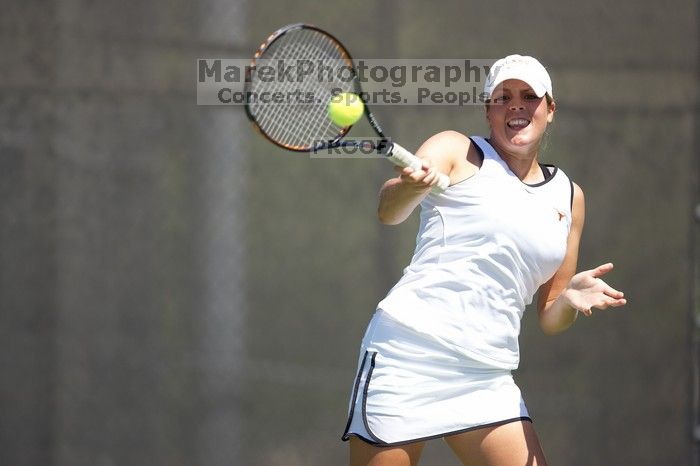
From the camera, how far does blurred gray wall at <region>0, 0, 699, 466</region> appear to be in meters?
3.69

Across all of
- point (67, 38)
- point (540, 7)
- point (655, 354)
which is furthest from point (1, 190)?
point (655, 354)

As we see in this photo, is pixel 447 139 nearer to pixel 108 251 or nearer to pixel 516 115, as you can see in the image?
pixel 516 115

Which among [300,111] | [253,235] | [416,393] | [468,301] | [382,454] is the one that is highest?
[300,111]

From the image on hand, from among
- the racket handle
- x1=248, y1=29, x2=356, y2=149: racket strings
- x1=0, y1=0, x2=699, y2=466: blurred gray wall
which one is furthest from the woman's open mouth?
x1=0, y1=0, x2=699, y2=466: blurred gray wall

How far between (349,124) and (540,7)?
71.2 inches

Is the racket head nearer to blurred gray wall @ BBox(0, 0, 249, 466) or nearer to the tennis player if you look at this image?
the tennis player

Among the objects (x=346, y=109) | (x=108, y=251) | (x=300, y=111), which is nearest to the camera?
(x=346, y=109)

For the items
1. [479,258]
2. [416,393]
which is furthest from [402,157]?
[416,393]

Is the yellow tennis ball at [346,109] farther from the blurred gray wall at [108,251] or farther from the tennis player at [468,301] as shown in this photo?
the blurred gray wall at [108,251]

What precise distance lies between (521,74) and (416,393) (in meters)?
0.63

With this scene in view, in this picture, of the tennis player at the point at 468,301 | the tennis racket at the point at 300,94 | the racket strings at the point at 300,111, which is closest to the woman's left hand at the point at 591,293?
the tennis player at the point at 468,301

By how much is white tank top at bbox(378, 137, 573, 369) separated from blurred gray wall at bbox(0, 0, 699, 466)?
1561 mm

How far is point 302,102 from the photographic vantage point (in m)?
2.53

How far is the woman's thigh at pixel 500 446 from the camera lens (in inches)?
86.6
